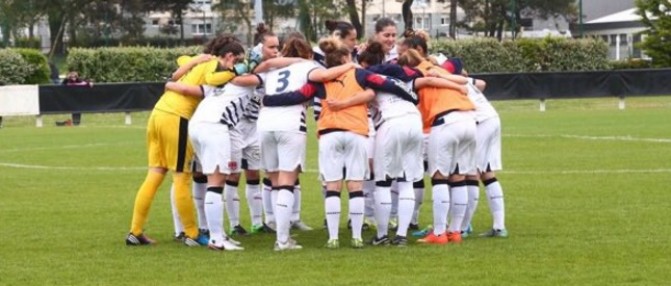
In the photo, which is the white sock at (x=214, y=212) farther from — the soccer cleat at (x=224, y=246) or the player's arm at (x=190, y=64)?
the player's arm at (x=190, y=64)

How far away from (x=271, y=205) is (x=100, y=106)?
2422cm

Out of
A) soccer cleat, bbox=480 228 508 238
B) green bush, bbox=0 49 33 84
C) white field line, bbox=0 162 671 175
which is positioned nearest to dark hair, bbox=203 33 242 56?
soccer cleat, bbox=480 228 508 238

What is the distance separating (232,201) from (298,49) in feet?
7.33

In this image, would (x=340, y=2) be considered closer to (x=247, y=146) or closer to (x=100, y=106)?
(x=100, y=106)

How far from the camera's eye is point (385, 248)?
11.8m

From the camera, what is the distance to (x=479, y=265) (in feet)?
34.9

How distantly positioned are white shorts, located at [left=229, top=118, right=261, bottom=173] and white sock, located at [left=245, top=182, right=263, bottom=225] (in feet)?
1.58

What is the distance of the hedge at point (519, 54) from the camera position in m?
48.7

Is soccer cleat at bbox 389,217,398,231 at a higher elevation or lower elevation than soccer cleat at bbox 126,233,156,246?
lower

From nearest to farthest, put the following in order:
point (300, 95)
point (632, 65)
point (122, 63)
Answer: point (300, 95)
point (122, 63)
point (632, 65)

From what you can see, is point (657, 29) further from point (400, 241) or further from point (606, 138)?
point (400, 241)

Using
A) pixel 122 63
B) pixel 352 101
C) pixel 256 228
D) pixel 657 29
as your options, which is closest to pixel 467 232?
pixel 352 101

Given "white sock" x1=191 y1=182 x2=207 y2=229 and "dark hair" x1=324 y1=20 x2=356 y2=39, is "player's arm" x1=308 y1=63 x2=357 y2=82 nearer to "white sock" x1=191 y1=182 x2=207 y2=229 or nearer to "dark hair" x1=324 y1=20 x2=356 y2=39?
"dark hair" x1=324 y1=20 x2=356 y2=39

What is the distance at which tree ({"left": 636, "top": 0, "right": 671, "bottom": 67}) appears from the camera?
50.7m
